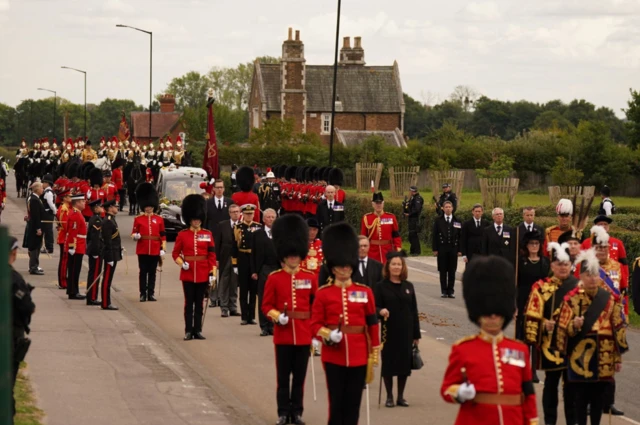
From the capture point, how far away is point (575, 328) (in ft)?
33.8

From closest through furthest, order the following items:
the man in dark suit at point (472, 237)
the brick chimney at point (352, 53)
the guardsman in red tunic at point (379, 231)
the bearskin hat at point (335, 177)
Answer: the guardsman in red tunic at point (379, 231)
the man in dark suit at point (472, 237)
the bearskin hat at point (335, 177)
the brick chimney at point (352, 53)

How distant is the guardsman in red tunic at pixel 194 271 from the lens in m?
16.1

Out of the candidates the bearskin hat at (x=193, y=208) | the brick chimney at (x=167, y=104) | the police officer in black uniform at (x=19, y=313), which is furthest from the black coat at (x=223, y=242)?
the brick chimney at (x=167, y=104)

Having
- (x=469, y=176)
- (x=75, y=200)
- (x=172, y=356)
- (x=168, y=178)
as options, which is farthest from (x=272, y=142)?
(x=172, y=356)

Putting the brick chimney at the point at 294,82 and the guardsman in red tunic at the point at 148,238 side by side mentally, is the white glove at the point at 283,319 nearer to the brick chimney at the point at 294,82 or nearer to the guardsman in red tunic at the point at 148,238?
the guardsman in red tunic at the point at 148,238

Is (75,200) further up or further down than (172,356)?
further up

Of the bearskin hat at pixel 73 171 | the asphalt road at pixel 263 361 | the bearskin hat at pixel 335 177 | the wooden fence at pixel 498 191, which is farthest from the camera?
the bearskin hat at pixel 73 171

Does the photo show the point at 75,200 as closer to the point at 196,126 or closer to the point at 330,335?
the point at 330,335

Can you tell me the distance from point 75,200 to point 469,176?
148 feet

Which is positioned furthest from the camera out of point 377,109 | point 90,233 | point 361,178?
point 377,109

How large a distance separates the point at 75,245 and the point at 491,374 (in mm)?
14346

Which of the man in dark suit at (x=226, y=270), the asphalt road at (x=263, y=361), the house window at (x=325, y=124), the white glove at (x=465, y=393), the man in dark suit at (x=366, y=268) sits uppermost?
the house window at (x=325, y=124)

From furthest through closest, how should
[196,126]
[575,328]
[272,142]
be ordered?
[196,126] → [272,142] → [575,328]

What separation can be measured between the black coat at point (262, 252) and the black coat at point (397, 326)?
14.3 ft
